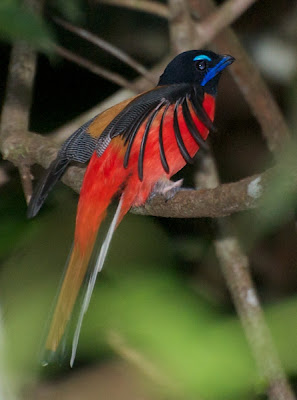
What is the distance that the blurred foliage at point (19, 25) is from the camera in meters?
0.86

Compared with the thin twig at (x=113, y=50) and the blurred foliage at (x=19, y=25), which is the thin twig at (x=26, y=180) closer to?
the thin twig at (x=113, y=50)

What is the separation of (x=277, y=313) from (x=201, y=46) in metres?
2.60

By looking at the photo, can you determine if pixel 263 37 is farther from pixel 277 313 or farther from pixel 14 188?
pixel 277 313

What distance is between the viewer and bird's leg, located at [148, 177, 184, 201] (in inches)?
95.2

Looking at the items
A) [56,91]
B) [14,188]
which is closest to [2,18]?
[14,188]

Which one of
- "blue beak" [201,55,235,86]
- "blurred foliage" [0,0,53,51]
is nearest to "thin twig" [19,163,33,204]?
"blue beak" [201,55,235,86]

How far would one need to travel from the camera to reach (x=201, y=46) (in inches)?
140

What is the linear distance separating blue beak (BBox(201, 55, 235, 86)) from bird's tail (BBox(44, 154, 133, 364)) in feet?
2.54

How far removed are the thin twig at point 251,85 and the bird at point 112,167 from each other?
772 millimetres

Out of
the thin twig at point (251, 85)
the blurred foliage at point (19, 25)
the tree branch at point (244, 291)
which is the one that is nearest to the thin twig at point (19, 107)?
the tree branch at point (244, 291)

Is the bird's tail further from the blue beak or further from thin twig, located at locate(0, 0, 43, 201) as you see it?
the blue beak

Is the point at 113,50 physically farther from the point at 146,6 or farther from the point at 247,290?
the point at 247,290

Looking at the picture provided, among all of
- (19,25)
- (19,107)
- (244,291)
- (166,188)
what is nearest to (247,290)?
(244,291)

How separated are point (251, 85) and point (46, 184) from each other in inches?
57.5
